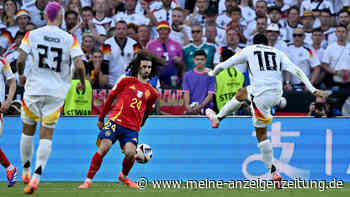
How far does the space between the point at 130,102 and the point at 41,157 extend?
1.83 meters

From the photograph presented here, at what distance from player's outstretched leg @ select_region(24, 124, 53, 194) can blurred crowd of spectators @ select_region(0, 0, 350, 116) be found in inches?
190

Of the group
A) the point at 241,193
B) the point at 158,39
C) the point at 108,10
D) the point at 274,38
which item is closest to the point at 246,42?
the point at 274,38

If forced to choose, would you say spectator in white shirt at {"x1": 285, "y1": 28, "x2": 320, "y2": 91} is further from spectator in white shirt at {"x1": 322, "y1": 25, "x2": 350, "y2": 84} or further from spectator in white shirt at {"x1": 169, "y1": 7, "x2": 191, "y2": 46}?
spectator in white shirt at {"x1": 169, "y1": 7, "x2": 191, "y2": 46}

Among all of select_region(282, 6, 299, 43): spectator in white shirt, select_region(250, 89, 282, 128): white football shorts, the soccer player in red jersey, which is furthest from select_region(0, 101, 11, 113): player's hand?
select_region(282, 6, 299, 43): spectator in white shirt

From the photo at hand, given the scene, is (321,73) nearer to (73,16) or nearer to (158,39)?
(158,39)

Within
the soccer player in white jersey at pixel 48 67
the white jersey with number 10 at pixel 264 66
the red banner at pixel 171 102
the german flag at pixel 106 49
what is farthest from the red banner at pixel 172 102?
the soccer player in white jersey at pixel 48 67

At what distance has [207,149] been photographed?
42.0ft

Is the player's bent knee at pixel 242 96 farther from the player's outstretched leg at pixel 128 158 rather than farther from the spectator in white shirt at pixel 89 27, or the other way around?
the spectator in white shirt at pixel 89 27

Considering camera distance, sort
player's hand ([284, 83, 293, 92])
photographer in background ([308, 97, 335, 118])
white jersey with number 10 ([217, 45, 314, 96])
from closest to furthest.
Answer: white jersey with number 10 ([217, 45, 314, 96]), photographer in background ([308, 97, 335, 118]), player's hand ([284, 83, 293, 92])

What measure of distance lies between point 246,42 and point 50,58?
765 centimetres

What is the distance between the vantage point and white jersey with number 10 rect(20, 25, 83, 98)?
30.5 ft

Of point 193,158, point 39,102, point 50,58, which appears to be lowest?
point 193,158

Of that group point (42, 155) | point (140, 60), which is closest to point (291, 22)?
point (140, 60)

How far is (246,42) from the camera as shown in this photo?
16188 mm
